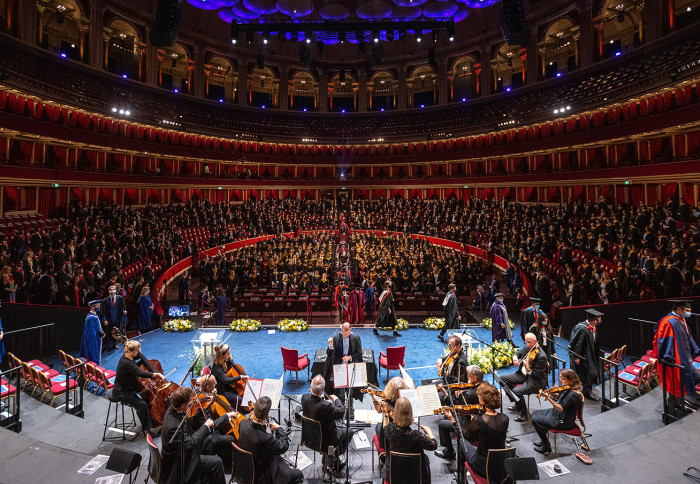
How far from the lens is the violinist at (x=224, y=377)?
6.25 m

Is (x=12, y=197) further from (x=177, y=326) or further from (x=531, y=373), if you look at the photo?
(x=531, y=373)

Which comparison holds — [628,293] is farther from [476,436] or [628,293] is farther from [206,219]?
[206,219]

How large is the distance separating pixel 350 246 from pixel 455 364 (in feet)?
62.1

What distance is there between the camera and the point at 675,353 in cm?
616

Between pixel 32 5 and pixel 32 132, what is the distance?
9551mm

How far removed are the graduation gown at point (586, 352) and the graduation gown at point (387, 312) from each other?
5.31 m

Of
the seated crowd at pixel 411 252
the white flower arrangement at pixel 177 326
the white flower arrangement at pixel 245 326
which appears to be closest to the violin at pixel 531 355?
the seated crowd at pixel 411 252

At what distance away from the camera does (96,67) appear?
27.6m

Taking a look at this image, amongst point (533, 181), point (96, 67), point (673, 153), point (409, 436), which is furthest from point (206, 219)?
point (673, 153)

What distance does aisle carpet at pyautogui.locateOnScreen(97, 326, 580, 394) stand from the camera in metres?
9.09

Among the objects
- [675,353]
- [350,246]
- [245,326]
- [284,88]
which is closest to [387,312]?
[245,326]

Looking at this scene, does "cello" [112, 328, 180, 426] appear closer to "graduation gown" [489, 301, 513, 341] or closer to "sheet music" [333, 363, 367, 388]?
"sheet music" [333, 363, 367, 388]

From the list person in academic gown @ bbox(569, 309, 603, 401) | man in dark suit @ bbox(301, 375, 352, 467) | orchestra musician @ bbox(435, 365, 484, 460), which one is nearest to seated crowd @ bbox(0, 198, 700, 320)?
person in academic gown @ bbox(569, 309, 603, 401)

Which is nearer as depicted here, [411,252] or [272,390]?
[272,390]
